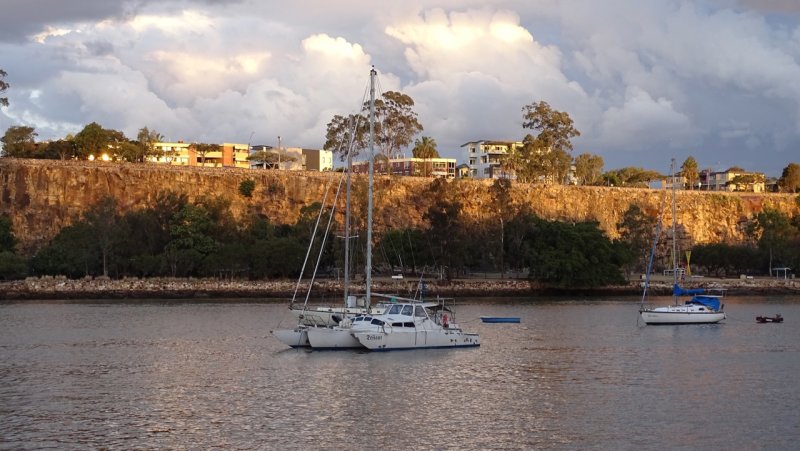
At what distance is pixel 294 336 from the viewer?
4656 cm

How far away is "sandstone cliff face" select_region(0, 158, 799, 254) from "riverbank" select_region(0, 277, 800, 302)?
10008mm

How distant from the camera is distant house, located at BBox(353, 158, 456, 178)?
13012 cm

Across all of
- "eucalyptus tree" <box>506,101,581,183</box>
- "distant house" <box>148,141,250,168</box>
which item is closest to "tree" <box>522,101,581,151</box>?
"eucalyptus tree" <box>506,101,581,183</box>

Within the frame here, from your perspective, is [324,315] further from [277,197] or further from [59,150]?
[59,150]

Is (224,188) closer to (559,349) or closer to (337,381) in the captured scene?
(559,349)

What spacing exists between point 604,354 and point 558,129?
84448 millimetres

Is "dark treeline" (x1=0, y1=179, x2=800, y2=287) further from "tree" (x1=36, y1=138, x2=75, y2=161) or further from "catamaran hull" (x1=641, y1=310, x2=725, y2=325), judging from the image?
"catamaran hull" (x1=641, y1=310, x2=725, y2=325)

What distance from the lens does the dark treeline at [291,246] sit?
92812 mm

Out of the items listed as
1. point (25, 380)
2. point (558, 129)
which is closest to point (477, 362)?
point (25, 380)

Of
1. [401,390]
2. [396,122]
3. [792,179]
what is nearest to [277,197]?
[396,122]

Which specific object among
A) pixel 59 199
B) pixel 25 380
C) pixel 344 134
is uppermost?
pixel 344 134

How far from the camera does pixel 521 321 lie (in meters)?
64.1

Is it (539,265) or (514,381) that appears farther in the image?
(539,265)

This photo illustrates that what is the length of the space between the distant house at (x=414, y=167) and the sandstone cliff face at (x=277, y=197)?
849 cm
